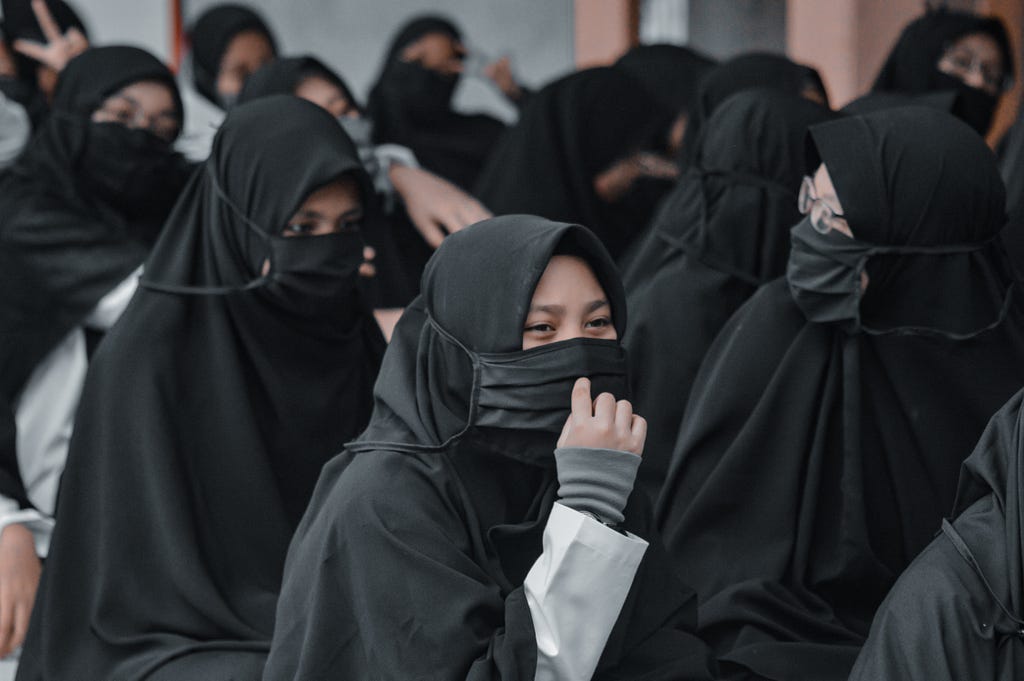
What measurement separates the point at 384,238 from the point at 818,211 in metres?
1.85

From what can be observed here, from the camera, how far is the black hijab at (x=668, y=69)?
6387 millimetres

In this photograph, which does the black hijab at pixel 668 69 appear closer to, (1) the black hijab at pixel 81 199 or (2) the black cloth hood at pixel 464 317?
(1) the black hijab at pixel 81 199

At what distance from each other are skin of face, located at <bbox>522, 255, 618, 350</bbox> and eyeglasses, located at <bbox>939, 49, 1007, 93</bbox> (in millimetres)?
3213

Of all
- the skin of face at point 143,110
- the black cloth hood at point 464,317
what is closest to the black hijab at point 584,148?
the skin of face at point 143,110

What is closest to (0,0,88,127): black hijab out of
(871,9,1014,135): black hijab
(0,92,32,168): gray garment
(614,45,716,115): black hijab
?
(0,92,32,168): gray garment

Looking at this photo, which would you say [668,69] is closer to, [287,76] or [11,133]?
[287,76]

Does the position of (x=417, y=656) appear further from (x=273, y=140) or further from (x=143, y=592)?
(x=273, y=140)

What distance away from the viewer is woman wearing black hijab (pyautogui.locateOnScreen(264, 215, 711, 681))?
2676 millimetres

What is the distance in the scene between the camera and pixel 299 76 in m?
5.15

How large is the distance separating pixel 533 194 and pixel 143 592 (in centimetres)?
263

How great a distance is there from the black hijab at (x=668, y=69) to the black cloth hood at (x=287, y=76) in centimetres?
138

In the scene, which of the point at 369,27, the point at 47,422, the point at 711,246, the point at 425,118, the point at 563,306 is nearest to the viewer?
the point at 563,306

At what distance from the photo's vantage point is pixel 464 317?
286 centimetres

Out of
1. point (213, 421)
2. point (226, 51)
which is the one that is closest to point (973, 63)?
point (226, 51)
